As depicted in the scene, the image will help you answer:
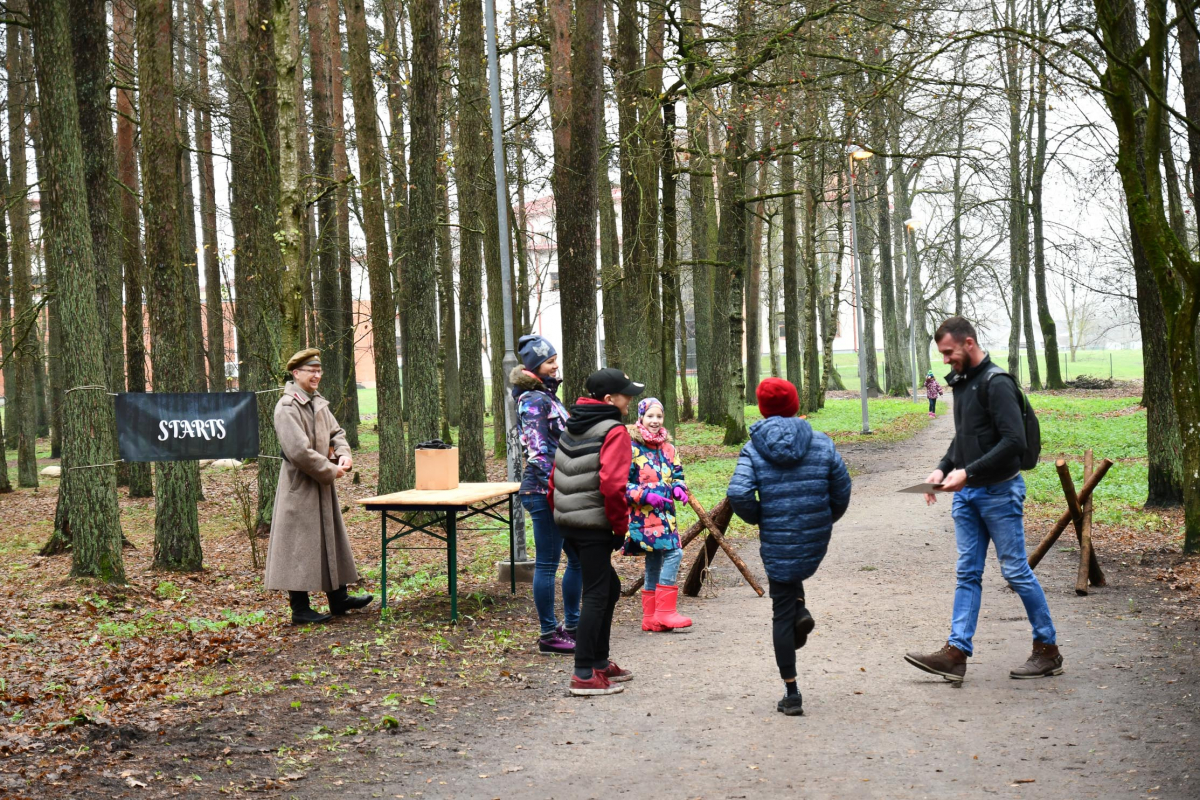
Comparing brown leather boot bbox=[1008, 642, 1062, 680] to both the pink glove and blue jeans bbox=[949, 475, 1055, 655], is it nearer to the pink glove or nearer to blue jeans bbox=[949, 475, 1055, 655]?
blue jeans bbox=[949, 475, 1055, 655]

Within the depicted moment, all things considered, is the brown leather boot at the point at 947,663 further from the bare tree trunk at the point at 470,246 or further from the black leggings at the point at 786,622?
the bare tree trunk at the point at 470,246

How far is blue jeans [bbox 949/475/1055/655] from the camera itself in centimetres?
Result: 617

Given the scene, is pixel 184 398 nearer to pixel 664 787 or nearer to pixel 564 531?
pixel 564 531

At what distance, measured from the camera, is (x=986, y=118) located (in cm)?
2419

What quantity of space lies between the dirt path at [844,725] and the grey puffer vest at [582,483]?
3.58 feet

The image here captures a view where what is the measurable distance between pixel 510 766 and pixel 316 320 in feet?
64.7

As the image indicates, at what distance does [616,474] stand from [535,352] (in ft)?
4.36

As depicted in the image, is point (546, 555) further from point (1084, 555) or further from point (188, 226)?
point (188, 226)

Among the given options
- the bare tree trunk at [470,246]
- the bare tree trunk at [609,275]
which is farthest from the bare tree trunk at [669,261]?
the bare tree trunk at [470,246]

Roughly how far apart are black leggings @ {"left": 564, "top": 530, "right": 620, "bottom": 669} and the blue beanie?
128 centimetres

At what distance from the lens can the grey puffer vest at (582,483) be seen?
6.27 metres

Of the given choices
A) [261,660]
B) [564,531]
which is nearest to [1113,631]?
[564,531]

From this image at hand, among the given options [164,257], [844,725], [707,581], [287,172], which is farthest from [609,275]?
[844,725]

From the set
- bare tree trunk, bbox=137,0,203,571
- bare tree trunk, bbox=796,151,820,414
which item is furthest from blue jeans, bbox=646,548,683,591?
bare tree trunk, bbox=796,151,820,414
